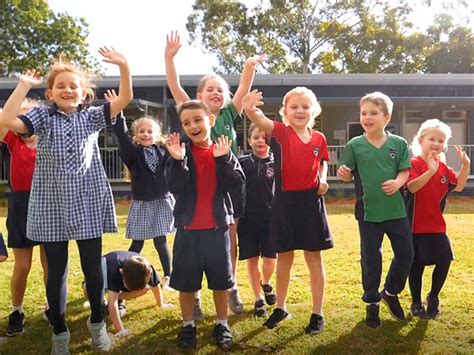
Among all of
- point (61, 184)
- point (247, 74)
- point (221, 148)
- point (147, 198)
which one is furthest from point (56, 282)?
point (247, 74)

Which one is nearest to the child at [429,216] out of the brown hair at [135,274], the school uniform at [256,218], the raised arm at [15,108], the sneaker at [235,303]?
the school uniform at [256,218]

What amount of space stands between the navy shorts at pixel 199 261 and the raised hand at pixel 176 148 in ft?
1.72

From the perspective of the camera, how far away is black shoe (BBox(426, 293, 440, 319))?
12.8ft

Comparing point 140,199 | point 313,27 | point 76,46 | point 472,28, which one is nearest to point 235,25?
point 313,27

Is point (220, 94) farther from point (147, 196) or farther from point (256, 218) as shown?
point (147, 196)

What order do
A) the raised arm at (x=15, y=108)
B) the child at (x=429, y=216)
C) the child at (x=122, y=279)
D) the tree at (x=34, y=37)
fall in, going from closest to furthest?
the raised arm at (x=15, y=108) < the child at (x=122, y=279) < the child at (x=429, y=216) < the tree at (x=34, y=37)

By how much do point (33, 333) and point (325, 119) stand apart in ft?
55.0

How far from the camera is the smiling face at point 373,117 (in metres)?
3.78

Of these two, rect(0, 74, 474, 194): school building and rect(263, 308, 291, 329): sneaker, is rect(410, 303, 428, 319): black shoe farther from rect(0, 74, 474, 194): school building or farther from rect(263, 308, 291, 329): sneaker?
rect(0, 74, 474, 194): school building

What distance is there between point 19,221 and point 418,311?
304cm

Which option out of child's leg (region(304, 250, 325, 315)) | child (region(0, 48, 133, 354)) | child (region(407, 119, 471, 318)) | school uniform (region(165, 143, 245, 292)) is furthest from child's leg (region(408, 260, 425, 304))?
child (region(0, 48, 133, 354))

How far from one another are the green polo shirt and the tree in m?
30.9

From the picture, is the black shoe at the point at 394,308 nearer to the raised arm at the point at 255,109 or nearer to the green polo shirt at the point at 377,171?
the green polo shirt at the point at 377,171

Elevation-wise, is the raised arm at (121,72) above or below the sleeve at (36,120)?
above
